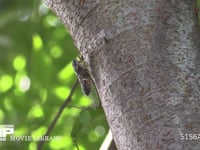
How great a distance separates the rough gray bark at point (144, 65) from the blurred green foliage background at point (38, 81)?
40.8 inches

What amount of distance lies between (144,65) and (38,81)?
1231 mm

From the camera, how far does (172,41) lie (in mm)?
683

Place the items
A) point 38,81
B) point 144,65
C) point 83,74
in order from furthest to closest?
point 38,81, point 83,74, point 144,65

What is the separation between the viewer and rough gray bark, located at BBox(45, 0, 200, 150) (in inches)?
24.9

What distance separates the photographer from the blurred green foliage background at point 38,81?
5.80ft

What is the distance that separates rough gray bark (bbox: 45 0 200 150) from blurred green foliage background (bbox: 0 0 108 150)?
40.8 inches

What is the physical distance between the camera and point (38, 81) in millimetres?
1862
